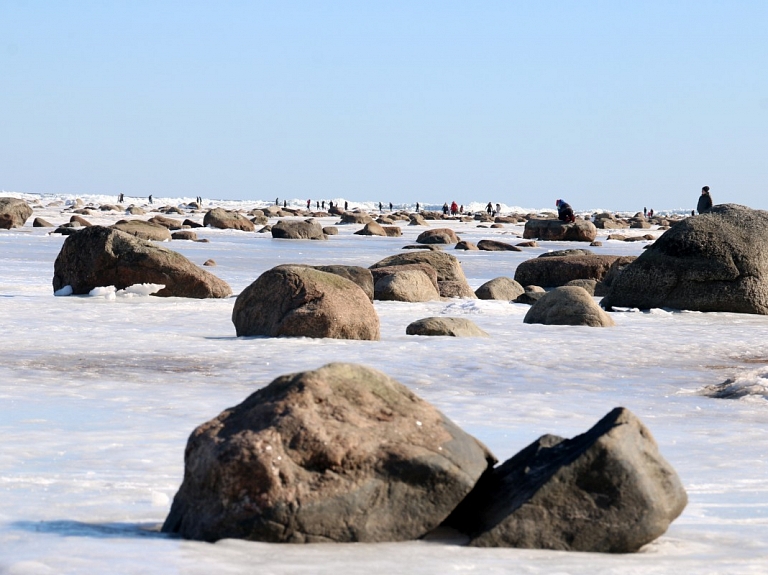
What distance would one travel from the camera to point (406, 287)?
17484 millimetres

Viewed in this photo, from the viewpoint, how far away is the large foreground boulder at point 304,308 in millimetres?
12156

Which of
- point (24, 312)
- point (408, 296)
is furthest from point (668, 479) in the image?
point (408, 296)

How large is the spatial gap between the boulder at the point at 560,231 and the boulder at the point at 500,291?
76.3ft

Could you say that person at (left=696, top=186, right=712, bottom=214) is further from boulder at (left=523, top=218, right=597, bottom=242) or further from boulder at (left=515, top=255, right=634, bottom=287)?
boulder at (left=523, top=218, right=597, bottom=242)

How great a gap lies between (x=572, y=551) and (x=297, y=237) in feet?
122

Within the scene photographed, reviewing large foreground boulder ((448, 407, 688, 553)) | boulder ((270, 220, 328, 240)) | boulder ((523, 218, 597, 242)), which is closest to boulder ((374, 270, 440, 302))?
large foreground boulder ((448, 407, 688, 553))

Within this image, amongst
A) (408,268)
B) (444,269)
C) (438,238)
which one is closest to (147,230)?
(438,238)

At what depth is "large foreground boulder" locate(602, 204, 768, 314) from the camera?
1698 centimetres

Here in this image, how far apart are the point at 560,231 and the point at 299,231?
9.73m

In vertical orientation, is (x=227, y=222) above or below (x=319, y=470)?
below

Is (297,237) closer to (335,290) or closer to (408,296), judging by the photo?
(408,296)

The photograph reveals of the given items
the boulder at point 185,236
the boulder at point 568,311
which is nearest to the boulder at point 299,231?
the boulder at point 185,236

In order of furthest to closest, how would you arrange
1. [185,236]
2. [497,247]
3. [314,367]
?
1. [185,236]
2. [497,247]
3. [314,367]

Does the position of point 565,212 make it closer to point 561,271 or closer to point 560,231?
point 560,231
